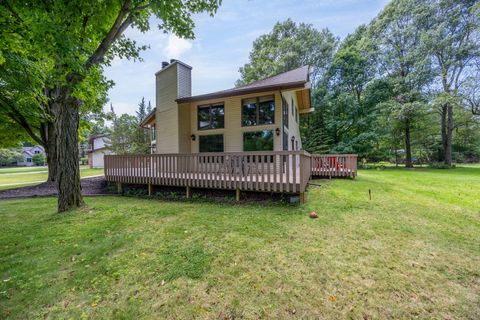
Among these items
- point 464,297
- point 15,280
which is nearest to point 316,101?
point 464,297

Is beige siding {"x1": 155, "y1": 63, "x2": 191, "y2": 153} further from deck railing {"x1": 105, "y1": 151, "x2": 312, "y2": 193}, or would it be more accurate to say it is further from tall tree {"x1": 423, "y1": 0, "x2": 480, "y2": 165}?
tall tree {"x1": 423, "y1": 0, "x2": 480, "y2": 165}

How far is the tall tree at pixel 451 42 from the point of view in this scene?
16172mm

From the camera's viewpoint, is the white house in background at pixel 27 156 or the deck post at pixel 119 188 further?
the white house in background at pixel 27 156

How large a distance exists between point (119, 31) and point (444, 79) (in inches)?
968

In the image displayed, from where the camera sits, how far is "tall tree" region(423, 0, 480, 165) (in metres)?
16.2

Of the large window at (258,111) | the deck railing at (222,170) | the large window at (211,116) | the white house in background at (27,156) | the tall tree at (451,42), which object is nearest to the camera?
the deck railing at (222,170)

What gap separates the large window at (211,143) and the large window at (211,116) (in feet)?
1.58

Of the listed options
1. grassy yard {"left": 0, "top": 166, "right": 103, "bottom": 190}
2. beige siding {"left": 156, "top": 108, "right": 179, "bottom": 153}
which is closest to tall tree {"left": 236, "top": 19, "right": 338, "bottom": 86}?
beige siding {"left": 156, "top": 108, "right": 179, "bottom": 153}

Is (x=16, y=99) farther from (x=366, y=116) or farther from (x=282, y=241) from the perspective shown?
(x=366, y=116)

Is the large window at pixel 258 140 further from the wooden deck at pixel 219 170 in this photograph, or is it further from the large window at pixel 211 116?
the wooden deck at pixel 219 170

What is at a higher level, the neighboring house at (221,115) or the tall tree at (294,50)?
the tall tree at (294,50)

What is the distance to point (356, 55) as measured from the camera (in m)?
19.9

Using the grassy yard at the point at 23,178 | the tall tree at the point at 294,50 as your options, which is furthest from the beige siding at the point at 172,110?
the tall tree at the point at 294,50

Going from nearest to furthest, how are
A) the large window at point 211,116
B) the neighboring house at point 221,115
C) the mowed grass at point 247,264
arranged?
1. the mowed grass at point 247,264
2. the neighboring house at point 221,115
3. the large window at point 211,116
